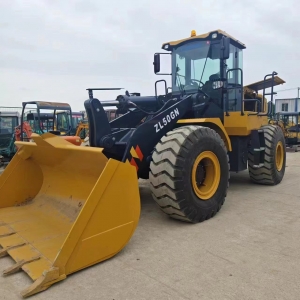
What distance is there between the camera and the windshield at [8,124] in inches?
499

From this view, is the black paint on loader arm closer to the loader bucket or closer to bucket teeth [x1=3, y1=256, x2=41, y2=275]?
the loader bucket

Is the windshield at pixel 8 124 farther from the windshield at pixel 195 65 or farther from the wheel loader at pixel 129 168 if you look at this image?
the windshield at pixel 195 65

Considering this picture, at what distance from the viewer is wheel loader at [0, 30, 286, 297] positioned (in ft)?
9.75

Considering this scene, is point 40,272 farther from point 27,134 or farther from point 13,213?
point 27,134

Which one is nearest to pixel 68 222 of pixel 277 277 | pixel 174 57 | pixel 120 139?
pixel 120 139

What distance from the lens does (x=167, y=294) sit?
2518mm

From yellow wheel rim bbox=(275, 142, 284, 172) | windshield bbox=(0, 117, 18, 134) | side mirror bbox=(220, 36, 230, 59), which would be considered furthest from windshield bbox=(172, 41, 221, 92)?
windshield bbox=(0, 117, 18, 134)

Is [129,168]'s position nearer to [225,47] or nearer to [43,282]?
[43,282]

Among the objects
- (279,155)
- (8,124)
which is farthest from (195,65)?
(8,124)

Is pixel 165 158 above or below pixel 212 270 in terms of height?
above

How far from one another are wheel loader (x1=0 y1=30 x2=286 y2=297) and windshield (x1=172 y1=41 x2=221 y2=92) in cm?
2

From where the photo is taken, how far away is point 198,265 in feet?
9.77

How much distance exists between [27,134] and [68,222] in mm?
8834

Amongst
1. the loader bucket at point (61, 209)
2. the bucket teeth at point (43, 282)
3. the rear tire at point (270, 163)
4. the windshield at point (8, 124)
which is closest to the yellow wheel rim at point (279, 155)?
the rear tire at point (270, 163)
